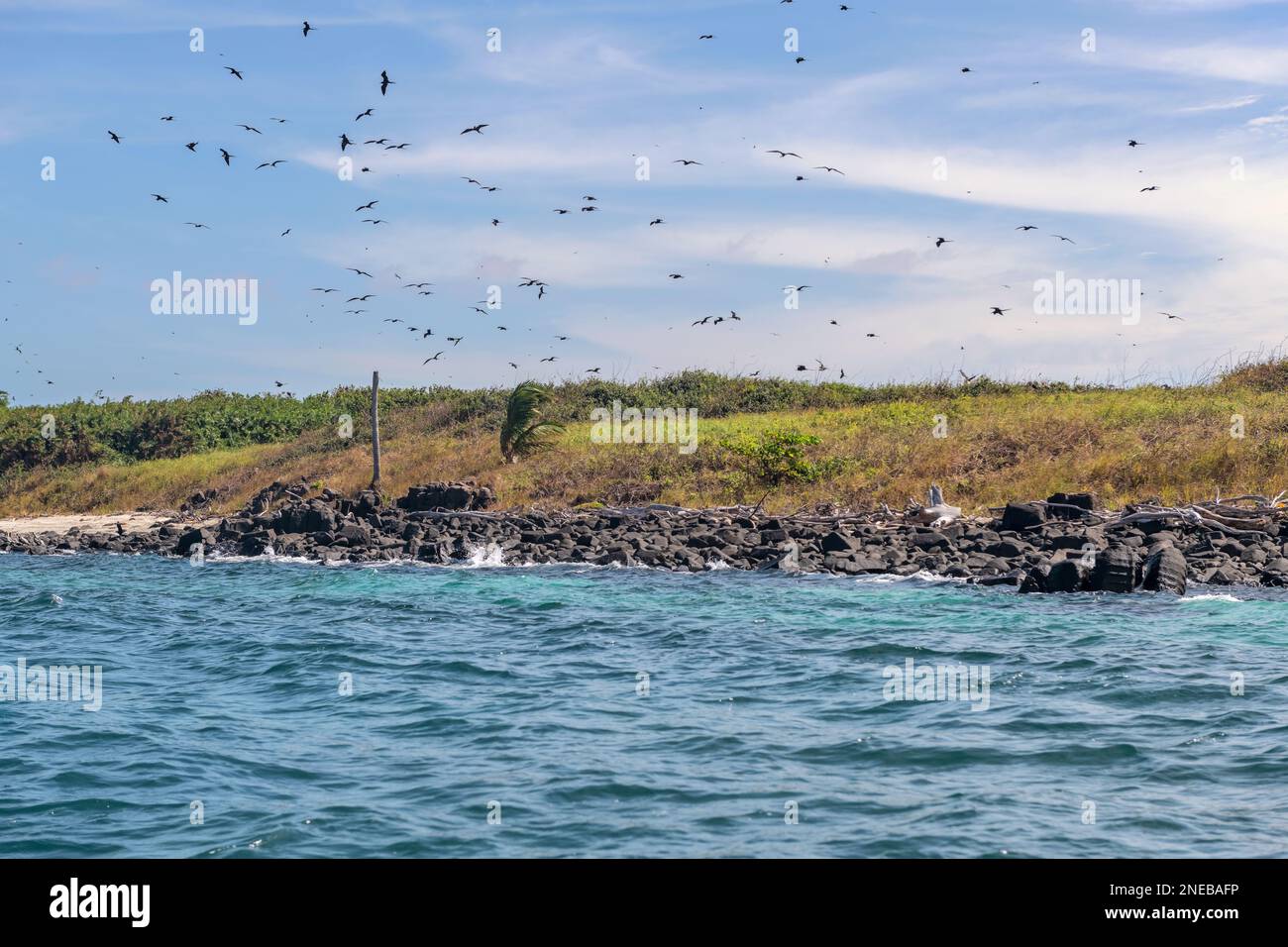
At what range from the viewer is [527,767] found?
9.86 metres

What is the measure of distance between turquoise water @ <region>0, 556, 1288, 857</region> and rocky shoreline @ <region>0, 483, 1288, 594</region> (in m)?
1.43

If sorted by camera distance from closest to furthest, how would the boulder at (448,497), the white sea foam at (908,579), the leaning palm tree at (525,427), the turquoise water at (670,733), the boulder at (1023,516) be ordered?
the turquoise water at (670,733)
the white sea foam at (908,579)
the boulder at (1023,516)
the boulder at (448,497)
the leaning palm tree at (525,427)

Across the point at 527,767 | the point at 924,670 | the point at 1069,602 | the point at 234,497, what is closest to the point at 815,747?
the point at 527,767

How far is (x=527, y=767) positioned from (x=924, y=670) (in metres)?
5.52

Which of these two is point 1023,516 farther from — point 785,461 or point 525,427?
point 525,427

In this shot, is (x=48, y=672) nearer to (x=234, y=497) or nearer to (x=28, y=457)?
(x=234, y=497)

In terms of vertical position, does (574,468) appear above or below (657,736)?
above

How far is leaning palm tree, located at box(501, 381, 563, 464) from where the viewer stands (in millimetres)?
36719

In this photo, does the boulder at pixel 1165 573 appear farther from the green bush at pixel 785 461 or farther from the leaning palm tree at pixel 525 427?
the leaning palm tree at pixel 525 427

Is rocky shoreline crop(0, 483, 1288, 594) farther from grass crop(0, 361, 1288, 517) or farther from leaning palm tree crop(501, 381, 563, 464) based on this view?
leaning palm tree crop(501, 381, 563, 464)

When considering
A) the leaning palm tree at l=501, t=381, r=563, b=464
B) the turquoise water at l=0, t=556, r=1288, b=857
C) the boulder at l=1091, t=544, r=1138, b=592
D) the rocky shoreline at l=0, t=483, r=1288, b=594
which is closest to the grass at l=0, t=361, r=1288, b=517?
the leaning palm tree at l=501, t=381, r=563, b=464

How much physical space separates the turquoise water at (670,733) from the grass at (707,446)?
9.98 meters

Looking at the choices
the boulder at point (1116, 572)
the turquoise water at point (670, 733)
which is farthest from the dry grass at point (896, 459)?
the turquoise water at point (670, 733)

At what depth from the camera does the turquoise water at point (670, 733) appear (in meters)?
8.33
